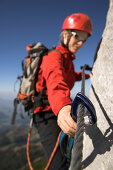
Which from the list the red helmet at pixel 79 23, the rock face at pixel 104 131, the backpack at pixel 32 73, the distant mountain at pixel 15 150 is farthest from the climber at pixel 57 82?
the distant mountain at pixel 15 150

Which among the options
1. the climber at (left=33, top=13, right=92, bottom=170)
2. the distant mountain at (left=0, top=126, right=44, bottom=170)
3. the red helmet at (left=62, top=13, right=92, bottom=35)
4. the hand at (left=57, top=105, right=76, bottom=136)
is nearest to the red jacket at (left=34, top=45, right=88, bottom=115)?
the climber at (left=33, top=13, right=92, bottom=170)

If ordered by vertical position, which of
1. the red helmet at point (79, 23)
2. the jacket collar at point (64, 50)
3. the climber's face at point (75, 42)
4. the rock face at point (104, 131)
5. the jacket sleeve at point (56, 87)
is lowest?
the rock face at point (104, 131)

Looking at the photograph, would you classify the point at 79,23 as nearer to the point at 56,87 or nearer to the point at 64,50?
the point at 64,50

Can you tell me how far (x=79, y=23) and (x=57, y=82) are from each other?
253cm

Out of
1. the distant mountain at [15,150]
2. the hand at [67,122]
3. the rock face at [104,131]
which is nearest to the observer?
the rock face at [104,131]

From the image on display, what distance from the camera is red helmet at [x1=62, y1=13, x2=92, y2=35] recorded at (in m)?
3.79

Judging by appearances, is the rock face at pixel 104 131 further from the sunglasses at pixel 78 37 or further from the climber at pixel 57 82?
the sunglasses at pixel 78 37

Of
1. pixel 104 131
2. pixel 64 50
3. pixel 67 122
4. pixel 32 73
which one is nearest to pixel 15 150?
pixel 32 73

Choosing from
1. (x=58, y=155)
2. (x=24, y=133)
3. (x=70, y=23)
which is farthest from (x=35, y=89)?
(x=24, y=133)

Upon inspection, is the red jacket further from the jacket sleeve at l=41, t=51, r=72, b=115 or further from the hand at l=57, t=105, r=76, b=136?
the hand at l=57, t=105, r=76, b=136

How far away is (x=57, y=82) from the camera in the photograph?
2.10m

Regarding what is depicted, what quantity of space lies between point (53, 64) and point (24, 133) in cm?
17107

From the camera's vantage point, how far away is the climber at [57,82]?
201 centimetres

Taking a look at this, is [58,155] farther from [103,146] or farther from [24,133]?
[24,133]
